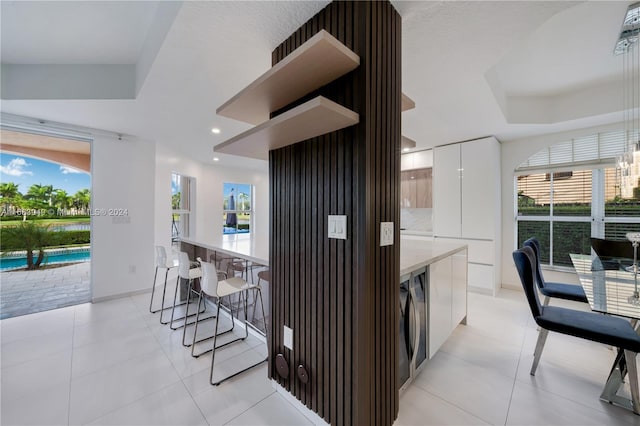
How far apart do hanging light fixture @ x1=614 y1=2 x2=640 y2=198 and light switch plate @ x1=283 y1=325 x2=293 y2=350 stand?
331 centimetres

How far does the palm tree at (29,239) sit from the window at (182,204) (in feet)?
6.45

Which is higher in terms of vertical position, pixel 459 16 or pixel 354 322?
pixel 459 16

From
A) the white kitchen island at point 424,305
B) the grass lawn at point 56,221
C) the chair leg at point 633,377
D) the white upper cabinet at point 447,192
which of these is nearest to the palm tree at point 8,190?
the grass lawn at point 56,221

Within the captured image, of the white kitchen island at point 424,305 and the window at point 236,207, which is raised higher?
the window at point 236,207

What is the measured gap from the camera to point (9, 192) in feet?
9.80

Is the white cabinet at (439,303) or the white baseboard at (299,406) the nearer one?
the white baseboard at (299,406)

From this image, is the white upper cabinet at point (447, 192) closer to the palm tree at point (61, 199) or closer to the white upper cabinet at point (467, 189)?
the white upper cabinet at point (467, 189)

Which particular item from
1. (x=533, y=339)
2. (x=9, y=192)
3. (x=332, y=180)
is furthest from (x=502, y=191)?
(x=9, y=192)

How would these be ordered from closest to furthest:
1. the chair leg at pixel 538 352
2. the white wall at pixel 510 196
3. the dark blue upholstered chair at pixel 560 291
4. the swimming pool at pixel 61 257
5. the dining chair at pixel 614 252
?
the chair leg at pixel 538 352
the dark blue upholstered chair at pixel 560 291
the dining chair at pixel 614 252
the swimming pool at pixel 61 257
the white wall at pixel 510 196

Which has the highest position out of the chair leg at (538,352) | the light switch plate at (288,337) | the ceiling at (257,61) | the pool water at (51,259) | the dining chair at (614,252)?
the ceiling at (257,61)

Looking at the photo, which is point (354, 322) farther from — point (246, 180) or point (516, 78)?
point (246, 180)

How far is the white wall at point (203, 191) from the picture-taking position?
427 centimetres

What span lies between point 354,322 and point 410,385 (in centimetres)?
101

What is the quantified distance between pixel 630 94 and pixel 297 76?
395 cm
